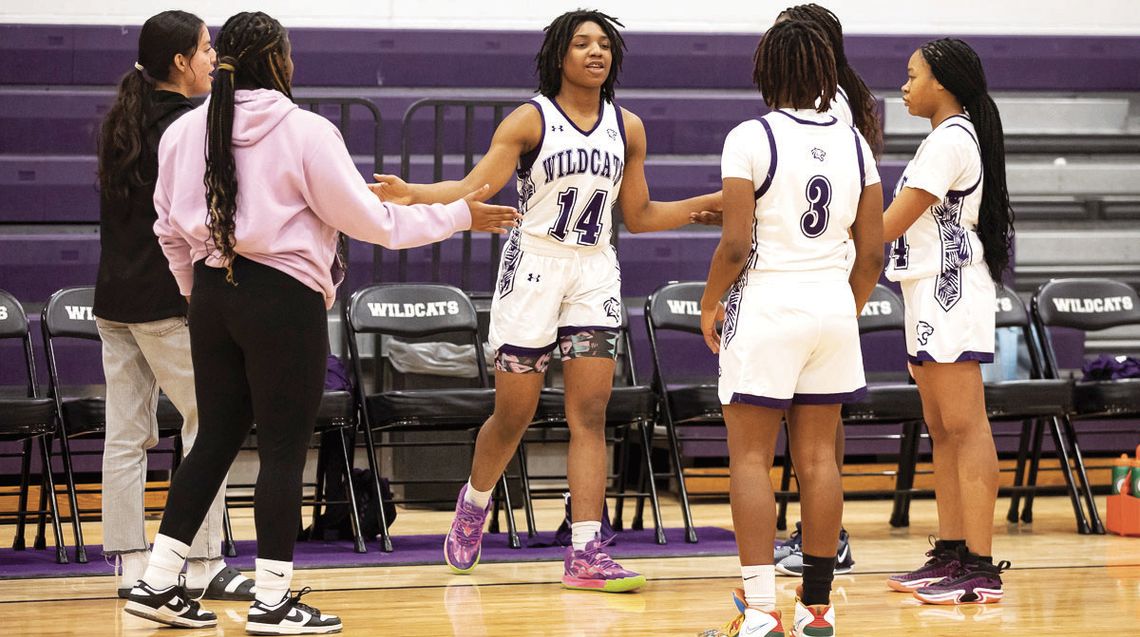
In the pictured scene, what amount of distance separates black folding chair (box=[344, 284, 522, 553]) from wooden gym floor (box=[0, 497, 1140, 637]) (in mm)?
563

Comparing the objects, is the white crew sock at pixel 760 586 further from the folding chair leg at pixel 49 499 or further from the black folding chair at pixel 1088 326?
the black folding chair at pixel 1088 326

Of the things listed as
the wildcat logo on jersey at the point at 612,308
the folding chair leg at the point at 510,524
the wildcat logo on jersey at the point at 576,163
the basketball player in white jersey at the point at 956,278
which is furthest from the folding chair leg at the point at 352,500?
the basketball player in white jersey at the point at 956,278

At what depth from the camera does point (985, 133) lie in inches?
157

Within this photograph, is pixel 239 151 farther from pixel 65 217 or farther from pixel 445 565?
pixel 65 217

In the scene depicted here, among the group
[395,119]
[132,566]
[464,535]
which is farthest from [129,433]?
[395,119]

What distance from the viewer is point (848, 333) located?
314 centimetres

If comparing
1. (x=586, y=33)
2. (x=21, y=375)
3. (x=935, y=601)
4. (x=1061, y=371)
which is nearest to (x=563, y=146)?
(x=586, y=33)

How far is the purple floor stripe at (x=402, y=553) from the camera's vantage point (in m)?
4.52

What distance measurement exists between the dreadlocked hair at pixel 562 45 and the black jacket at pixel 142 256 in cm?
107

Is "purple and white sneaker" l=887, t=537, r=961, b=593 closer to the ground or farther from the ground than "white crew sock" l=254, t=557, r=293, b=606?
closer to the ground

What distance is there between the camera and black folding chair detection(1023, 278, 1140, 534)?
5.49 meters

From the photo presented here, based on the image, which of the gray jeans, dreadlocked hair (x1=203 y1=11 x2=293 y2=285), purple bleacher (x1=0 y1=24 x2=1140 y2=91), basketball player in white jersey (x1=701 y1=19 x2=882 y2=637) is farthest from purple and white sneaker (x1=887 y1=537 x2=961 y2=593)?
purple bleacher (x1=0 y1=24 x2=1140 y2=91)

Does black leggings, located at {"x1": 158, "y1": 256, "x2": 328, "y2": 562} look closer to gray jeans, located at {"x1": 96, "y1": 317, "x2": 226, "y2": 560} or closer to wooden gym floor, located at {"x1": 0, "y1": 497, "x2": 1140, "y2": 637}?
wooden gym floor, located at {"x1": 0, "y1": 497, "x2": 1140, "y2": 637}

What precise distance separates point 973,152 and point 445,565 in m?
2.14
